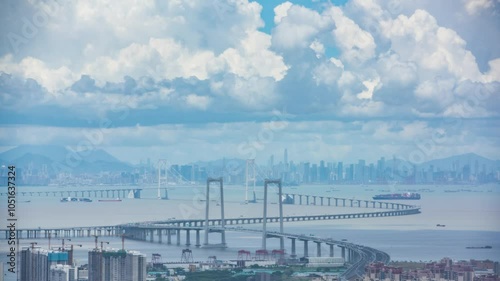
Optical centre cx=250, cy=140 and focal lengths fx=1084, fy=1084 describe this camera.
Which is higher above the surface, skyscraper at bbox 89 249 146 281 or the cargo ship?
the cargo ship

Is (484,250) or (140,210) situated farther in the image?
(140,210)

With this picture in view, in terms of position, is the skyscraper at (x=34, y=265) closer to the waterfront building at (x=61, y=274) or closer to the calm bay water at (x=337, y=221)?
the waterfront building at (x=61, y=274)

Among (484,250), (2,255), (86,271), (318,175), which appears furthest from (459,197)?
(86,271)

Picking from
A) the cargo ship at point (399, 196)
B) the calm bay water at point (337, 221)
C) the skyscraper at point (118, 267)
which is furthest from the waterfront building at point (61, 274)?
the cargo ship at point (399, 196)

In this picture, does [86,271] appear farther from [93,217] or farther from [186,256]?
[93,217]

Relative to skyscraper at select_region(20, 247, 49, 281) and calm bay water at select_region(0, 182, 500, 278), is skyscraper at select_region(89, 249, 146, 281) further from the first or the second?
calm bay water at select_region(0, 182, 500, 278)

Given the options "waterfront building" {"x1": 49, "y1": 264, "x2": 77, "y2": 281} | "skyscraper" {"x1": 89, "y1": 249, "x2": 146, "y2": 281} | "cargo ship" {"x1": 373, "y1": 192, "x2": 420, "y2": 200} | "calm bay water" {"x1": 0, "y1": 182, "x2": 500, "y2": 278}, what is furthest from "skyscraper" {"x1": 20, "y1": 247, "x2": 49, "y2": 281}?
"cargo ship" {"x1": 373, "y1": 192, "x2": 420, "y2": 200}
